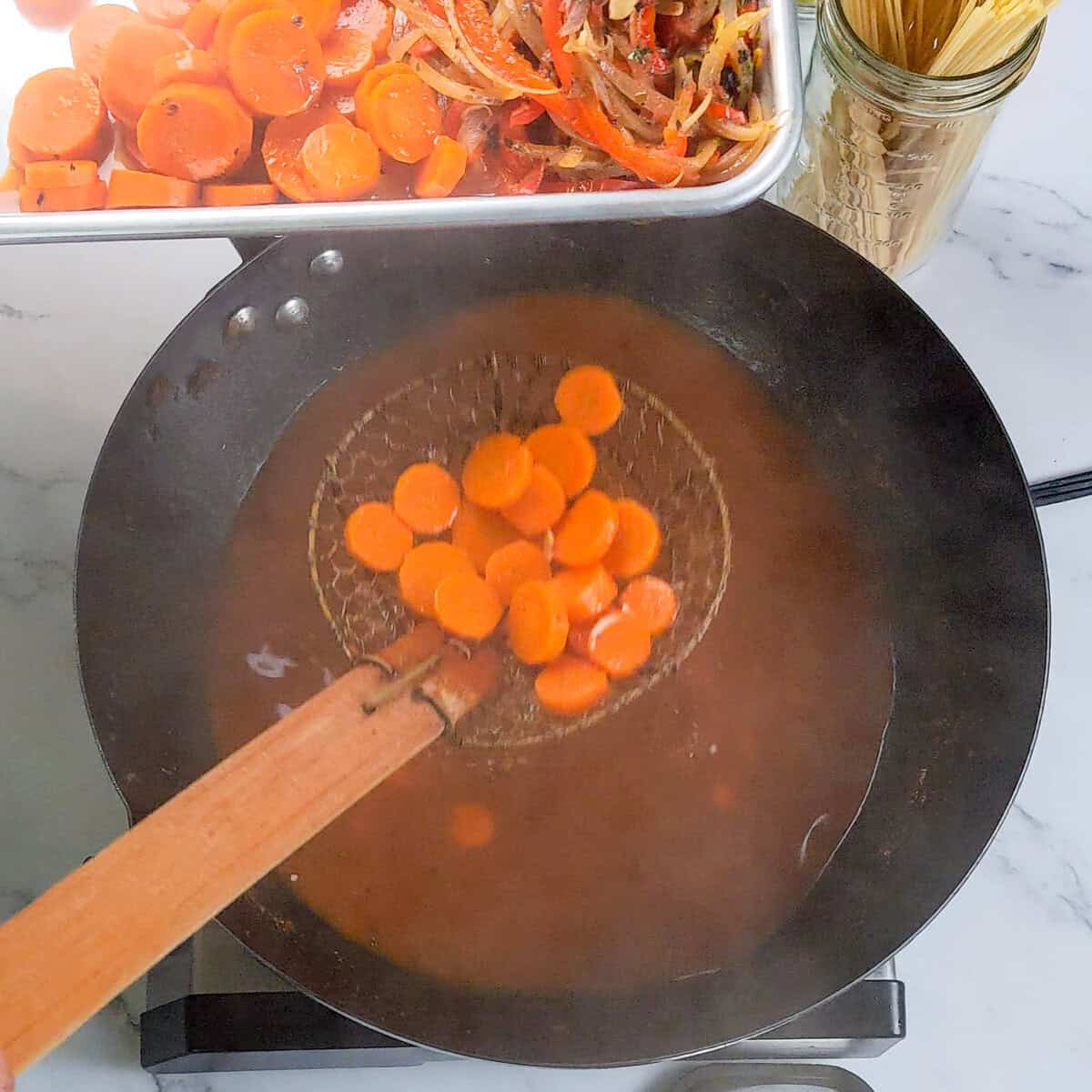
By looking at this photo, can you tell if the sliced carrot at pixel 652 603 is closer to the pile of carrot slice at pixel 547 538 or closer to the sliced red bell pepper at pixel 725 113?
the pile of carrot slice at pixel 547 538

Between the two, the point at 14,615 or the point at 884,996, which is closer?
the point at 884,996

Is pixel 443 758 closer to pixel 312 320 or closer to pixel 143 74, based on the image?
pixel 312 320

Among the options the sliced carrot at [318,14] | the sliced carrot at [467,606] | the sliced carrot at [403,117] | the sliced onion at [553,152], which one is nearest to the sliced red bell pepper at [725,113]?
the sliced onion at [553,152]

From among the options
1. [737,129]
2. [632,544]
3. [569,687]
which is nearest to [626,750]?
[569,687]

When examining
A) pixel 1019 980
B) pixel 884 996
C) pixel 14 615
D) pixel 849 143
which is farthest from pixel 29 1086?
pixel 849 143

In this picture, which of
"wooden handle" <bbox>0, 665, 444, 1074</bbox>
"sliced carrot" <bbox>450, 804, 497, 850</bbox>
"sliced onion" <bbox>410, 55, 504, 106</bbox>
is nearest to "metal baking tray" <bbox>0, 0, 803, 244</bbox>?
"sliced onion" <bbox>410, 55, 504, 106</bbox>
